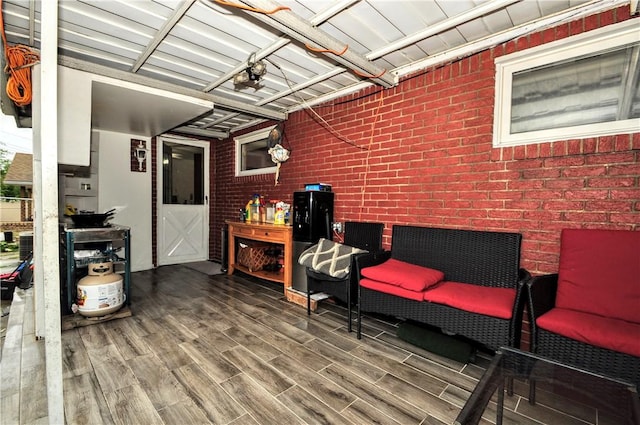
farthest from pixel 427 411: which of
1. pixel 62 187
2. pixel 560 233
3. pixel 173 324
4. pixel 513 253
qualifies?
pixel 62 187

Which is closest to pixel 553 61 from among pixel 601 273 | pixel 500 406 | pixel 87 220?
pixel 601 273

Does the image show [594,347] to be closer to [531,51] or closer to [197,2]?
[531,51]

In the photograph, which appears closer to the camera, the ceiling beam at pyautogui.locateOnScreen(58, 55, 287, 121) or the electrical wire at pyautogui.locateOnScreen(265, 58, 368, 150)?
the ceiling beam at pyautogui.locateOnScreen(58, 55, 287, 121)

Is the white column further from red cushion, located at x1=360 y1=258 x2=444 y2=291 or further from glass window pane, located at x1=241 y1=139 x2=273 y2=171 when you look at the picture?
glass window pane, located at x1=241 y1=139 x2=273 y2=171

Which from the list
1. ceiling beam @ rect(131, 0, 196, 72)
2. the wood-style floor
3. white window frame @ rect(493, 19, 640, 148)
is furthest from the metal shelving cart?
white window frame @ rect(493, 19, 640, 148)

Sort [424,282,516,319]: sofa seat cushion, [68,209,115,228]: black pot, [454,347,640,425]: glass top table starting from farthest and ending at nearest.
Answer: [68,209,115,228]: black pot → [424,282,516,319]: sofa seat cushion → [454,347,640,425]: glass top table

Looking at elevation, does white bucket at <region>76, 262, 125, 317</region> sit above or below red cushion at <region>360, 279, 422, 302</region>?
below

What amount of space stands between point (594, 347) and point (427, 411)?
0.92m

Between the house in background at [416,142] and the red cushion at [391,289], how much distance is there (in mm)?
763

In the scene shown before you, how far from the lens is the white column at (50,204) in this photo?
1.21 metres

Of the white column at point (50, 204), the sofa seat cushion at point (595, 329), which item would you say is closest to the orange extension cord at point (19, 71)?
the white column at point (50, 204)

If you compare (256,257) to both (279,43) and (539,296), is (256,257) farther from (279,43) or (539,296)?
(539,296)

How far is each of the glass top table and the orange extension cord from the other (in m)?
3.54

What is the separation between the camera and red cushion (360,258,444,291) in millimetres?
2150
